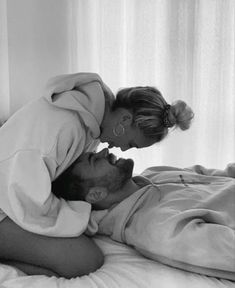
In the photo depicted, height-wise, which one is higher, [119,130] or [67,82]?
[67,82]

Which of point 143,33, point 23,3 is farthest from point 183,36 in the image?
point 23,3

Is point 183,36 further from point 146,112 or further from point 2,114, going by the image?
point 2,114

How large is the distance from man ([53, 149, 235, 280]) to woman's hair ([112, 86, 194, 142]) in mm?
131

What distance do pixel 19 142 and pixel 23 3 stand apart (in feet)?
1.84

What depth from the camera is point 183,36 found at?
50.1 inches

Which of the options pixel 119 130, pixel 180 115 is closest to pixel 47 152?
pixel 119 130

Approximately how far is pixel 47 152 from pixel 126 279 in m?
0.33

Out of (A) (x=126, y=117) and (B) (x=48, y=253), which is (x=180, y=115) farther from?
(B) (x=48, y=253)

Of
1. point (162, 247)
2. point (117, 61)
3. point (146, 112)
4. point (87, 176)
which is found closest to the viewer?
point (162, 247)

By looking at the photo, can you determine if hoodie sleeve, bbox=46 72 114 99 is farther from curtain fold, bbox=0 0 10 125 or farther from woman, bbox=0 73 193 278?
curtain fold, bbox=0 0 10 125

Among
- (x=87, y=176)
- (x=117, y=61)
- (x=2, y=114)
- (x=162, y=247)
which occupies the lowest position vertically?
(x=162, y=247)

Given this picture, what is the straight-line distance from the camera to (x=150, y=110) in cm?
112

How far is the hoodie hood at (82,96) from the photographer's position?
3.32 ft

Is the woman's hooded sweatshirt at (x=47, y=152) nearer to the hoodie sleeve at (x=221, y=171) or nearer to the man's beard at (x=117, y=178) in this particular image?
the man's beard at (x=117, y=178)
